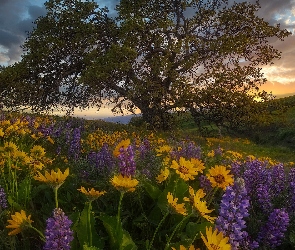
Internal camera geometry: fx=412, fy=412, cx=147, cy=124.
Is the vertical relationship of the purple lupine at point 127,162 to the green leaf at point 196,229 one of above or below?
above

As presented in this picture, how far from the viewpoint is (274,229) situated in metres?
3.23

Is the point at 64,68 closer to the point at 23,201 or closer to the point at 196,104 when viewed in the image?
the point at 196,104

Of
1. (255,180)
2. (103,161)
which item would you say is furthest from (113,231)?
(103,161)

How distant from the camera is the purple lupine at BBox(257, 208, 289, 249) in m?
3.13

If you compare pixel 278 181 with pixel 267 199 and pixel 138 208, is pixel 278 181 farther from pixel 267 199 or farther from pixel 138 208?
pixel 138 208

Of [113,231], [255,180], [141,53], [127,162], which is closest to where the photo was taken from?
[113,231]

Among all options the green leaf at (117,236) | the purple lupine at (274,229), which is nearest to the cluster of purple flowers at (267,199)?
the purple lupine at (274,229)

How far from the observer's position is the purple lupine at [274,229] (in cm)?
313

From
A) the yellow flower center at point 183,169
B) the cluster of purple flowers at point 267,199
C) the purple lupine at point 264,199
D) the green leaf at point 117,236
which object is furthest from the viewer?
the purple lupine at point 264,199

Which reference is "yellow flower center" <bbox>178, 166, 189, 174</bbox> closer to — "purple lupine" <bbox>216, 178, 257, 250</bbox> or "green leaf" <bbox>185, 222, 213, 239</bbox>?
"green leaf" <bbox>185, 222, 213, 239</bbox>

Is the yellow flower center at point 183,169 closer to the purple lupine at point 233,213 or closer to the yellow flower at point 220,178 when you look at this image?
the yellow flower at point 220,178

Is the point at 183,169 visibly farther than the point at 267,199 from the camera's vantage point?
No

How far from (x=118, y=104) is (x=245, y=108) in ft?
19.3

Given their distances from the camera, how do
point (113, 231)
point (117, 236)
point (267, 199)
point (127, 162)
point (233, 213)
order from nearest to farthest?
point (233, 213) < point (117, 236) < point (113, 231) < point (127, 162) < point (267, 199)
